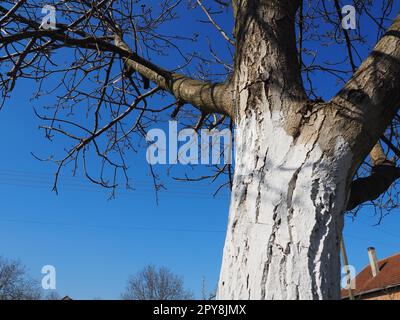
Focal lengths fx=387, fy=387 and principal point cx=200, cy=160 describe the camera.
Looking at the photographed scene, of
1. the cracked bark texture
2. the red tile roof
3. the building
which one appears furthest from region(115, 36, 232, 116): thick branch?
the red tile roof

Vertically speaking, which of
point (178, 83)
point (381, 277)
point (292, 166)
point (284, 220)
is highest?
point (178, 83)

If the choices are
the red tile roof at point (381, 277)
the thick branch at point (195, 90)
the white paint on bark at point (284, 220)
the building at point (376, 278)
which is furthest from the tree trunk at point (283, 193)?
the red tile roof at point (381, 277)

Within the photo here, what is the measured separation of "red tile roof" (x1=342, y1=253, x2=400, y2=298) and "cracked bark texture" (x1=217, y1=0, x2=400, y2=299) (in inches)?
768

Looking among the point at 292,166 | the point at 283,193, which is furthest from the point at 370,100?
the point at 283,193

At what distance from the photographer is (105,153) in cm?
390

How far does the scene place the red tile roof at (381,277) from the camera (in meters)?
20.0

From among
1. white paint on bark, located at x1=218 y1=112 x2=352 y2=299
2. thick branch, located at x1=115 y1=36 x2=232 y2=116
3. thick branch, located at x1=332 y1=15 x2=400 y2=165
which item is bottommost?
white paint on bark, located at x1=218 y1=112 x2=352 y2=299

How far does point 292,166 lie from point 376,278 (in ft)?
77.8

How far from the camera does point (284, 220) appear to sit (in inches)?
53.7

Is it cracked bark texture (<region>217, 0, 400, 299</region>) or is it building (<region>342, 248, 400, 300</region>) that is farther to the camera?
building (<region>342, 248, 400, 300</region>)

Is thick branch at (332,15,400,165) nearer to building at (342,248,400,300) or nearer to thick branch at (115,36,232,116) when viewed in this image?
thick branch at (115,36,232,116)

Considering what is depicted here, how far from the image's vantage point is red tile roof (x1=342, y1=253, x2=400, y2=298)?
65.8 feet

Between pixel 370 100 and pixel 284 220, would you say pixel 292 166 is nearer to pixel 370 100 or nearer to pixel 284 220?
pixel 284 220

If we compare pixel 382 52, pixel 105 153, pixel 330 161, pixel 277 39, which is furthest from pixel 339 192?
pixel 105 153
